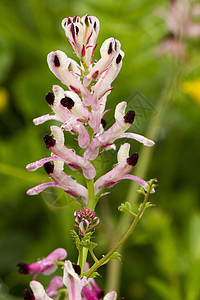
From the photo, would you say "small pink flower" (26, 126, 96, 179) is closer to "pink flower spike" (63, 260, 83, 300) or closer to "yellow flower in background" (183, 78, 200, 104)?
"pink flower spike" (63, 260, 83, 300)

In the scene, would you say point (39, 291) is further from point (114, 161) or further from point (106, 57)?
point (114, 161)

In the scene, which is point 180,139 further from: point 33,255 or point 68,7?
point 68,7

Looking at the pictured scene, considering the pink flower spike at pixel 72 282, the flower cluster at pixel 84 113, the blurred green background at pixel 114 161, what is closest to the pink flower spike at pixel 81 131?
the flower cluster at pixel 84 113

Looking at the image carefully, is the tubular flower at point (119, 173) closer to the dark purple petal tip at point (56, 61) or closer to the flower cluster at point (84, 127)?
the flower cluster at point (84, 127)

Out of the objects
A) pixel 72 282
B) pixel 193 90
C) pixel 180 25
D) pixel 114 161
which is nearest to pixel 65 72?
pixel 72 282

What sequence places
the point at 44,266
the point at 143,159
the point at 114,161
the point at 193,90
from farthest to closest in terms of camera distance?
the point at 193,90 < the point at 143,159 < the point at 114,161 < the point at 44,266

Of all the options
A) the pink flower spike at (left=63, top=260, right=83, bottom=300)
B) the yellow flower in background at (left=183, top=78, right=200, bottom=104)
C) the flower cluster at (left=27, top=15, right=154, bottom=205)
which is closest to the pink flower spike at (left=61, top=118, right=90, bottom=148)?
the flower cluster at (left=27, top=15, right=154, bottom=205)
